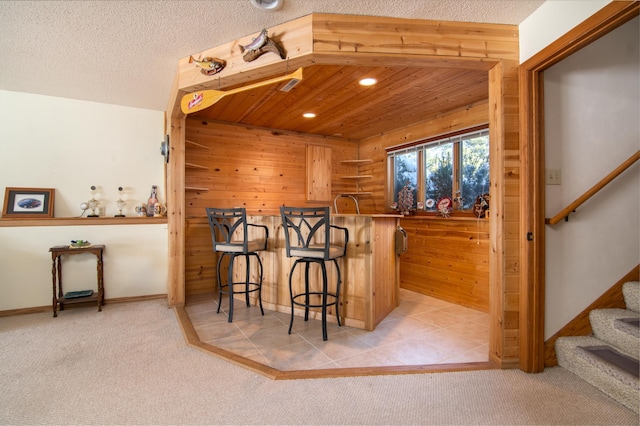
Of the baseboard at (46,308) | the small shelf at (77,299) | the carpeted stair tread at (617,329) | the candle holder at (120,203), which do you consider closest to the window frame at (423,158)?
the carpeted stair tread at (617,329)

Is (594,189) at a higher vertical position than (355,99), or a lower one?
lower

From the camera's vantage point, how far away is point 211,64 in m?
2.57

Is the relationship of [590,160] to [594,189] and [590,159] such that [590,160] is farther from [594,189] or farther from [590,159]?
[594,189]

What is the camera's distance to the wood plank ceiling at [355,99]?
3.03 metres

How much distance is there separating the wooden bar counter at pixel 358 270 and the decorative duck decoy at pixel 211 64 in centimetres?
151

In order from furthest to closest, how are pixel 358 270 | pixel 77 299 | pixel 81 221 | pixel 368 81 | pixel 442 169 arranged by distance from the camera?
1. pixel 442 169
2. pixel 81 221
3. pixel 77 299
4. pixel 368 81
5. pixel 358 270

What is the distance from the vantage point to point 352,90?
3.43 meters

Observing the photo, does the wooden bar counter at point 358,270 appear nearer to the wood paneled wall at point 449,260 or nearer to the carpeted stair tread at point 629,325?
the wood paneled wall at point 449,260

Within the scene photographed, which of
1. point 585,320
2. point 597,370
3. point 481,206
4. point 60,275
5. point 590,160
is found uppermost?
point 590,160

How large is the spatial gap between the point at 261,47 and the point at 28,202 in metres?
3.24

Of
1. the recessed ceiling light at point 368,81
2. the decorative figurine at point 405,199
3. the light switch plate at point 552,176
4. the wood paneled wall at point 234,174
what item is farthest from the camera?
the decorative figurine at point 405,199

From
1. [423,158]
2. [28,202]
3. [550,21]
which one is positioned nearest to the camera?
[550,21]

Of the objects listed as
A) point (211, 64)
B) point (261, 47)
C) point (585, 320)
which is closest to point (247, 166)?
point (211, 64)

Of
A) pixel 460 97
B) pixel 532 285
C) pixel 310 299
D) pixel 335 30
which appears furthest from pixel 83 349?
pixel 460 97
